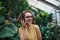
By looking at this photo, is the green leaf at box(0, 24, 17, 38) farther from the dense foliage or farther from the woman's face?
the woman's face

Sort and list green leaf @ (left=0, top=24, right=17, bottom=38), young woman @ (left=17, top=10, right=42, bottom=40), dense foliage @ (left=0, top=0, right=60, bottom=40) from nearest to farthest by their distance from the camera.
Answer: young woman @ (left=17, top=10, right=42, bottom=40)
green leaf @ (left=0, top=24, right=17, bottom=38)
dense foliage @ (left=0, top=0, right=60, bottom=40)

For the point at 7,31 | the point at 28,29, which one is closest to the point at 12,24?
the point at 7,31

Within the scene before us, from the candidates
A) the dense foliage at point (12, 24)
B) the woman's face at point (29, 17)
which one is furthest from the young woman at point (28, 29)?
the dense foliage at point (12, 24)

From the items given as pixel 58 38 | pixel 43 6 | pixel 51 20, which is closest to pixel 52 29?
pixel 58 38

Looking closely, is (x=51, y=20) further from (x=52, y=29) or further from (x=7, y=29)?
(x=7, y=29)

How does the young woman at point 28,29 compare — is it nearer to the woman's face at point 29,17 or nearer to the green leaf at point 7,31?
the woman's face at point 29,17

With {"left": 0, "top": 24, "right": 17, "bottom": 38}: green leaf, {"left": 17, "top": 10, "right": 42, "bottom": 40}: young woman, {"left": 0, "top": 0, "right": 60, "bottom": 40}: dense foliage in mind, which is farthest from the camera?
{"left": 0, "top": 0, "right": 60, "bottom": 40}: dense foliage

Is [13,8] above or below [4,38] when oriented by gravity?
above

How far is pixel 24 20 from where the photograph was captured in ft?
9.50

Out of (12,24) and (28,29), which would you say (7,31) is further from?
(28,29)

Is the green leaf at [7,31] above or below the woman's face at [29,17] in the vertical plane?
below

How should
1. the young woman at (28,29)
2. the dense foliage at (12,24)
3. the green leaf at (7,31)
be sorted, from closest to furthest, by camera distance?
1. the young woman at (28,29)
2. the green leaf at (7,31)
3. the dense foliage at (12,24)

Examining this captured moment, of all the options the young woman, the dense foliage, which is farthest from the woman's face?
the dense foliage

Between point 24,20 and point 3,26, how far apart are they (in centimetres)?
379
